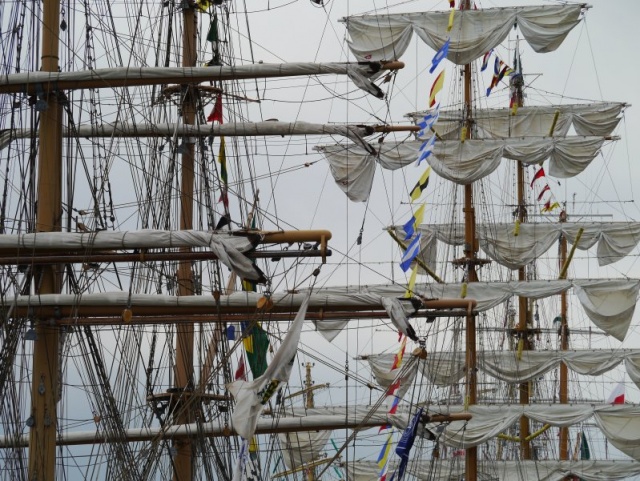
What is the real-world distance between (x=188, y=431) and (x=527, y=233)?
24977 mm

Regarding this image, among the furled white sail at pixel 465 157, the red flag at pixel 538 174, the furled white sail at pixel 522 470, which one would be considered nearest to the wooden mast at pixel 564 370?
the red flag at pixel 538 174

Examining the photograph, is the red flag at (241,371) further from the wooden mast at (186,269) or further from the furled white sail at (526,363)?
the furled white sail at (526,363)

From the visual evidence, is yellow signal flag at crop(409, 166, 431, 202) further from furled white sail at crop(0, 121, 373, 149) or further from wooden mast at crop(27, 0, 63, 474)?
wooden mast at crop(27, 0, 63, 474)

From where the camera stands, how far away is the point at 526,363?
57188mm

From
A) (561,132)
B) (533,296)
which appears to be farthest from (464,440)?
(561,132)

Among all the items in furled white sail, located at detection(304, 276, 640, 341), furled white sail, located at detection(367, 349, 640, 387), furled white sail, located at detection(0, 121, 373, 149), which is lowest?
furled white sail, located at detection(367, 349, 640, 387)

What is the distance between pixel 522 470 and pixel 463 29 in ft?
48.0

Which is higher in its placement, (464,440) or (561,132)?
(561,132)

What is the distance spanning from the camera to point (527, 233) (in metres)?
57.9

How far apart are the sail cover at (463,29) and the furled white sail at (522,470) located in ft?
42.7

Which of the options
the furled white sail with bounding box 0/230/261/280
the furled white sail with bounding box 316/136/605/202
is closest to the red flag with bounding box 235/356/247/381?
the furled white sail with bounding box 0/230/261/280

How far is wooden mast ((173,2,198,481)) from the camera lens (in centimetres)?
3812

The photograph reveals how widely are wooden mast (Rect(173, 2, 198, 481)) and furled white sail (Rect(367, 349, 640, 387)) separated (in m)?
15.9

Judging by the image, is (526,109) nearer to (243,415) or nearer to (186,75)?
(186,75)
